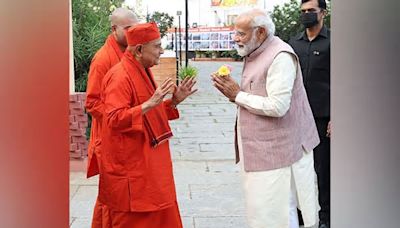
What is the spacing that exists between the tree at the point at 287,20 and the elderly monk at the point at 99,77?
4298mm

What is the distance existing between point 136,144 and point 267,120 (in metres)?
0.81

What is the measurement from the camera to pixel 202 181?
667 cm

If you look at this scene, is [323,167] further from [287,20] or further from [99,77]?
[287,20]

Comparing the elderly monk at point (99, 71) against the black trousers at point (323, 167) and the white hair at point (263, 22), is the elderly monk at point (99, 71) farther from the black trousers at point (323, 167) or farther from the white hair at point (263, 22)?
the black trousers at point (323, 167)

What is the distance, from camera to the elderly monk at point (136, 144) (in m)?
3.53

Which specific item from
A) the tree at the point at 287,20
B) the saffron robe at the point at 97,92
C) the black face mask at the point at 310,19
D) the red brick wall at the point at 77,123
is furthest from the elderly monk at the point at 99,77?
the tree at the point at 287,20

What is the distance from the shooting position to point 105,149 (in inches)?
144

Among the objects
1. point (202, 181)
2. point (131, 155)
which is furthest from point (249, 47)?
point (202, 181)

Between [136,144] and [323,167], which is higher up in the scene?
[136,144]
